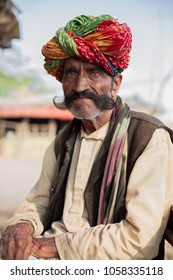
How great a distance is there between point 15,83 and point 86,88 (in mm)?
46603

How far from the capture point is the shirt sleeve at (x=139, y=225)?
212 centimetres

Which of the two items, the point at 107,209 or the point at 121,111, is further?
the point at 121,111

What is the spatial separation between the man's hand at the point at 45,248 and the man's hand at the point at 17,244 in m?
0.03

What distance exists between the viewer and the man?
215 centimetres

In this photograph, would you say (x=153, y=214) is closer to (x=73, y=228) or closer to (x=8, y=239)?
(x=73, y=228)

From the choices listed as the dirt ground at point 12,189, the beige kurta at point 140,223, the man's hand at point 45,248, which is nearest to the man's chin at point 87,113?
the beige kurta at point 140,223

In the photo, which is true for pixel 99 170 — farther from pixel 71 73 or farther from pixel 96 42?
pixel 96 42

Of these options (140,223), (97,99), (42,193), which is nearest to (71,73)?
(97,99)

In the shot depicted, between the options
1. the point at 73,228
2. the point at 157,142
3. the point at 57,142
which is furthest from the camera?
the point at 57,142

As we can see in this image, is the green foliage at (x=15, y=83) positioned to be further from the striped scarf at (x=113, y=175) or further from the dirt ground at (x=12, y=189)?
the striped scarf at (x=113, y=175)

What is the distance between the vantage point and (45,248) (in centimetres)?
227
